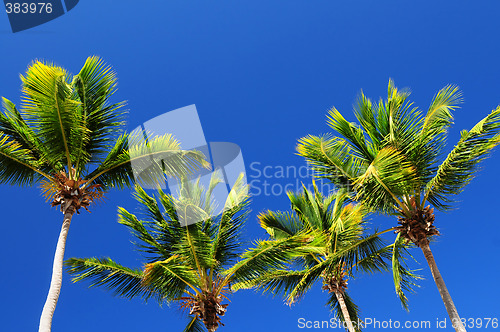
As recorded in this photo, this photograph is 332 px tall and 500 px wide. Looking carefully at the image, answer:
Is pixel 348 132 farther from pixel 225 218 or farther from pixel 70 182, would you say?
pixel 70 182

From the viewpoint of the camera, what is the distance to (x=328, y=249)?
1188cm

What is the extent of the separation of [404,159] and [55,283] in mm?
8151

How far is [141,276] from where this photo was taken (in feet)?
32.2

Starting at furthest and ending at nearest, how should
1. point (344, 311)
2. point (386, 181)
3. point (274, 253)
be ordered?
point (344, 311), point (274, 253), point (386, 181)

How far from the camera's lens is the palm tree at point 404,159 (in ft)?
26.9

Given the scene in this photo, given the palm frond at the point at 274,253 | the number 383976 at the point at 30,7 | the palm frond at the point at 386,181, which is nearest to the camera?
the palm frond at the point at 386,181

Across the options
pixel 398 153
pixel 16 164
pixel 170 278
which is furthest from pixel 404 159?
pixel 16 164

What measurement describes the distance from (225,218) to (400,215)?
475 centimetres

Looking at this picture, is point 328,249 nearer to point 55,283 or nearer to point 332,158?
point 332,158

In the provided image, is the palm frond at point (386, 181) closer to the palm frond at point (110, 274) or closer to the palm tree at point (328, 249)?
the palm tree at point (328, 249)

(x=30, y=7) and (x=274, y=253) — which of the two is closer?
(x=274, y=253)

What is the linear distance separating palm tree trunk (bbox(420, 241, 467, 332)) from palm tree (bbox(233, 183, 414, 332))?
0.68 meters

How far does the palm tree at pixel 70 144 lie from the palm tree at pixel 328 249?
4.38m

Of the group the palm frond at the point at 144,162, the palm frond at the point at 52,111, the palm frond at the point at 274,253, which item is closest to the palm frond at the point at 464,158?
the palm frond at the point at 274,253
